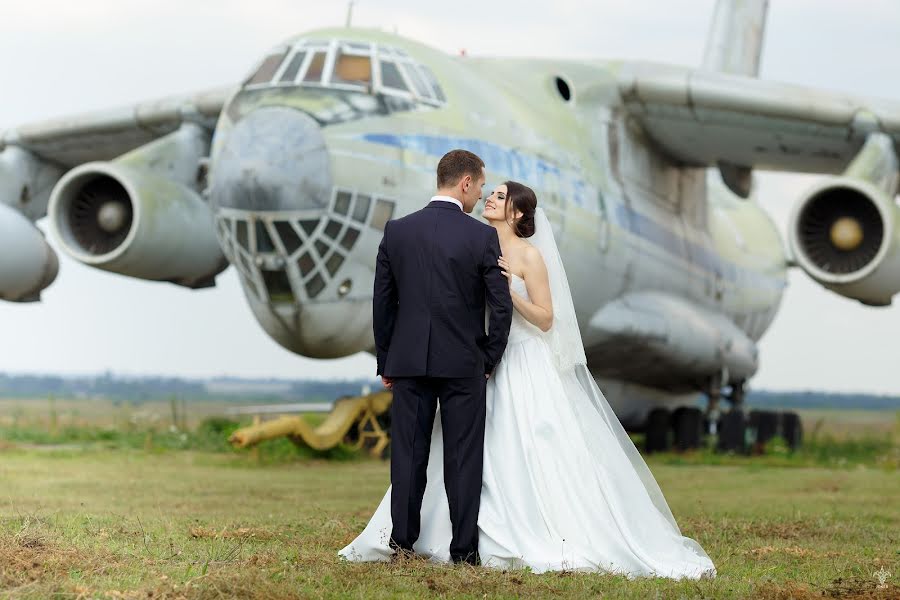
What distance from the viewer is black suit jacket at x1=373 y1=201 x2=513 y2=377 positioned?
4754mm

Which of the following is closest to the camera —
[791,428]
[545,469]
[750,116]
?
[545,469]

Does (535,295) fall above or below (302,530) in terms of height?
above

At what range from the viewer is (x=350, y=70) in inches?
416

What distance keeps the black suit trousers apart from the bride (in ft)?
0.29

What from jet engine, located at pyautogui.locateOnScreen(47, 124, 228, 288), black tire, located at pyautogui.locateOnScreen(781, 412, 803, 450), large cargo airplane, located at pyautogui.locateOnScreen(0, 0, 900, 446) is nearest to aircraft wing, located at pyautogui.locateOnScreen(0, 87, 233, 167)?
large cargo airplane, located at pyautogui.locateOnScreen(0, 0, 900, 446)

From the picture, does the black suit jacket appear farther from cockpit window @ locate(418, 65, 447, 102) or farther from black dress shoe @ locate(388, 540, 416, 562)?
cockpit window @ locate(418, 65, 447, 102)

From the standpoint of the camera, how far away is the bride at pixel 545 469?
15.5 ft

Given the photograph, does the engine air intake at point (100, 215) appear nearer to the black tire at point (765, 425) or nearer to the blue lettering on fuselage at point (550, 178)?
the blue lettering on fuselage at point (550, 178)

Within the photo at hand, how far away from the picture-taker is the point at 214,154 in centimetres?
1042

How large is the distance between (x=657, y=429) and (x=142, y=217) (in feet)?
23.0

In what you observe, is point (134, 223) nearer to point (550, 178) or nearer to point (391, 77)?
point (391, 77)

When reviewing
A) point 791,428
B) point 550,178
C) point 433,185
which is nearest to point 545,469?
point 433,185

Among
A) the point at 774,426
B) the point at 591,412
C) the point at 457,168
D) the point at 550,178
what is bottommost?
the point at 774,426

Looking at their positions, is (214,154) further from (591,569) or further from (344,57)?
(591,569)
